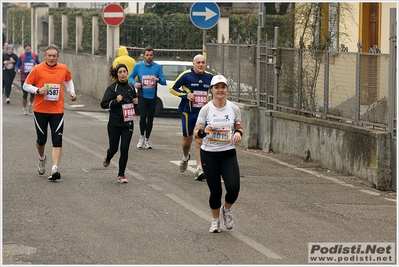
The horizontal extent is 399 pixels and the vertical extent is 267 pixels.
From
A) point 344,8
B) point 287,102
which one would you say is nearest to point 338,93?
point 287,102

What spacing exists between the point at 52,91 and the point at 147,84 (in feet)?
14.0

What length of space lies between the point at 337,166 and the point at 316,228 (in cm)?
504

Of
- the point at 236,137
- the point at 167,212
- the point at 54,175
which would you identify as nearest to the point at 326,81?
the point at 54,175

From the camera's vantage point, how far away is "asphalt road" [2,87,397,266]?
29.4 feet

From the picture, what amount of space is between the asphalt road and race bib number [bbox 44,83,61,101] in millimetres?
1140

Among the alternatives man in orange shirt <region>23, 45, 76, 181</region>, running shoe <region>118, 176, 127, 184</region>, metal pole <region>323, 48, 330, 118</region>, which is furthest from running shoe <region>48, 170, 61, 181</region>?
metal pole <region>323, 48, 330, 118</region>

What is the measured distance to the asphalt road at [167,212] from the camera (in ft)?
29.4

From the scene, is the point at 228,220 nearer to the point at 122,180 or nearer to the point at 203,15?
the point at 122,180

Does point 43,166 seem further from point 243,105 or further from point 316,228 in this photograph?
point 243,105

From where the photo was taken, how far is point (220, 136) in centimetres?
1026

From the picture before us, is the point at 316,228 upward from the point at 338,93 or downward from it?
downward

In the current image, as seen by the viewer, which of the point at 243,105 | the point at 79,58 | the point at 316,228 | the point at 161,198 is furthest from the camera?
the point at 79,58

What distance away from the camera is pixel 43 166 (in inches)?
549

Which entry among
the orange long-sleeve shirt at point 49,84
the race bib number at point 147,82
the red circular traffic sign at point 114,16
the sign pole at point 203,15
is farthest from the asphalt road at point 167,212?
the red circular traffic sign at point 114,16
